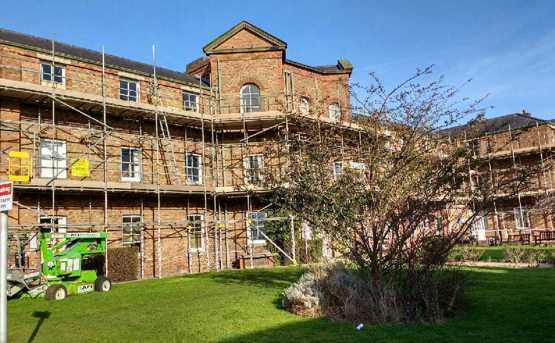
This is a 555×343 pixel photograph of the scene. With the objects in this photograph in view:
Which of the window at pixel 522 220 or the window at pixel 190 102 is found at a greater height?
the window at pixel 190 102

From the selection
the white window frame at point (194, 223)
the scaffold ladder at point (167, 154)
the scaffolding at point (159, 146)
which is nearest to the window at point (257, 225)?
the scaffolding at point (159, 146)

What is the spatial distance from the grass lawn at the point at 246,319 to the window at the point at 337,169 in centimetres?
282

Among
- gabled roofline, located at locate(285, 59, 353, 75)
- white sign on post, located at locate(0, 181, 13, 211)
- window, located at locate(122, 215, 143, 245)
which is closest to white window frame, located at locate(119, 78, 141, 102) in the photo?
window, located at locate(122, 215, 143, 245)

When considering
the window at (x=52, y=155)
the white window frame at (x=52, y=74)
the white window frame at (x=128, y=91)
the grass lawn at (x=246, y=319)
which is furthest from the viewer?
the white window frame at (x=128, y=91)

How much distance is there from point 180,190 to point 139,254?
3043mm

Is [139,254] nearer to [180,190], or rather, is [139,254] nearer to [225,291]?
[180,190]

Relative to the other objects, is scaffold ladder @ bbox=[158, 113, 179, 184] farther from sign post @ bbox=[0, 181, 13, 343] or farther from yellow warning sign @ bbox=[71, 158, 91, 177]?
sign post @ bbox=[0, 181, 13, 343]

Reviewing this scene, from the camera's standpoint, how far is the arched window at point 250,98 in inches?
896

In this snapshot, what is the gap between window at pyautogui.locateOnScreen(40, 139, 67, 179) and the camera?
1709cm

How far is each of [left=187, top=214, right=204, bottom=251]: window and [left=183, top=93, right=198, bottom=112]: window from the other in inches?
198

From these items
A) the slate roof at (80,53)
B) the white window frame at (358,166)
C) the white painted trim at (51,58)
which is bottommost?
the white window frame at (358,166)

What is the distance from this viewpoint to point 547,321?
704 cm

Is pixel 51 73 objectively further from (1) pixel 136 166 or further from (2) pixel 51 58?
(1) pixel 136 166

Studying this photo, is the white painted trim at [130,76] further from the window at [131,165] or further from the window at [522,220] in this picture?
the window at [522,220]
